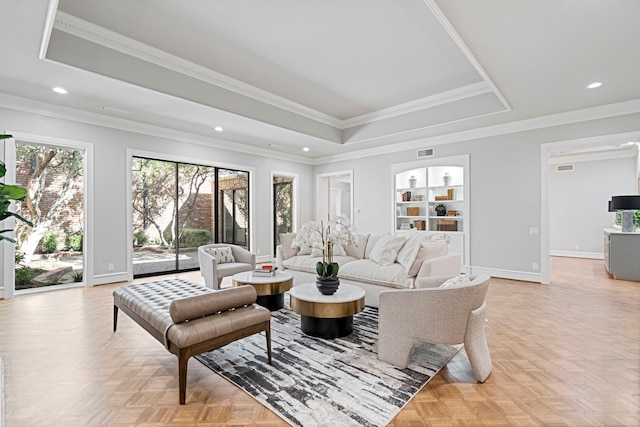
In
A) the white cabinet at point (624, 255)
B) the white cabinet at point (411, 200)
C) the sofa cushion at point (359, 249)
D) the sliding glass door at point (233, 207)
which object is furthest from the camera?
the sliding glass door at point (233, 207)

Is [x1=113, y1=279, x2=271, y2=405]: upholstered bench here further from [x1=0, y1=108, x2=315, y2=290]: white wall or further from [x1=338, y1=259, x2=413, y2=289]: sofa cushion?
[x1=0, y1=108, x2=315, y2=290]: white wall

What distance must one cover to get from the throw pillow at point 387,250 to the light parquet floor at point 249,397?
4.36 feet

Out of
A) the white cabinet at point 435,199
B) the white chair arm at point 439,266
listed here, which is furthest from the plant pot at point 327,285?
the white cabinet at point 435,199

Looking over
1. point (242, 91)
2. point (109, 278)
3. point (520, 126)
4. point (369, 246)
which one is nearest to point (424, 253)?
point (369, 246)

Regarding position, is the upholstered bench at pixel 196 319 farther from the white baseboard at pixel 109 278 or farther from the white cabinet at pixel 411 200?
the white cabinet at pixel 411 200

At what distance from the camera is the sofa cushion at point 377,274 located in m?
3.70

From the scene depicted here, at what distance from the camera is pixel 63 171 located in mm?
5168

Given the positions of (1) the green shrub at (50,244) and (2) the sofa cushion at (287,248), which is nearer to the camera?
(1) the green shrub at (50,244)

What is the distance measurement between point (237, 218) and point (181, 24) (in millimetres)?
4723

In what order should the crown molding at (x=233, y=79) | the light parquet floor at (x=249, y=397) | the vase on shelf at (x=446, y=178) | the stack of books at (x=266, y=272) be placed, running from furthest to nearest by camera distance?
the vase on shelf at (x=446, y=178)
the stack of books at (x=266, y=272)
the crown molding at (x=233, y=79)
the light parquet floor at (x=249, y=397)

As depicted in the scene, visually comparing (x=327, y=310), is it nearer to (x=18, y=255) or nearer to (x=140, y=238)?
(x=140, y=238)

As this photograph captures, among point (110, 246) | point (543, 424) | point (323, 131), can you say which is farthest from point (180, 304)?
point (323, 131)

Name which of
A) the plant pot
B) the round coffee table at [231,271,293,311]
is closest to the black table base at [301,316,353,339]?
the plant pot

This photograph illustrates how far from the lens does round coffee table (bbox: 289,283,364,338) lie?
2.86 m
